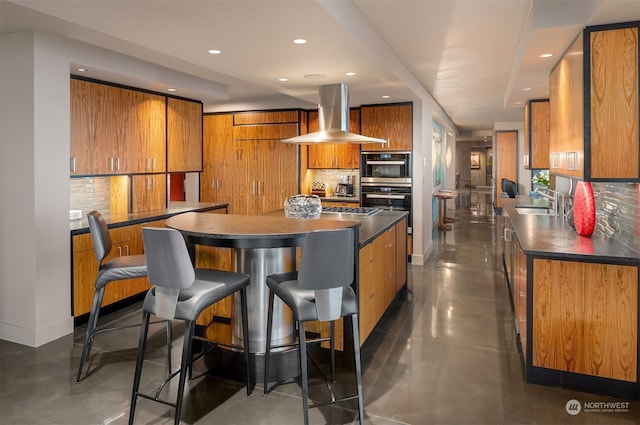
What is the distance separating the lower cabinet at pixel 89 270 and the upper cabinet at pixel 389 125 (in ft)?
12.2

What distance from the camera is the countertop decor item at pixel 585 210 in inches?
130

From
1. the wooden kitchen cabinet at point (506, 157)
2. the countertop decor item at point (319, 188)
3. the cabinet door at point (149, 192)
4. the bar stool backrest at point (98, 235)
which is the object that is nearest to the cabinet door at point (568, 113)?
the bar stool backrest at point (98, 235)

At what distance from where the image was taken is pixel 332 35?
10.3 feet

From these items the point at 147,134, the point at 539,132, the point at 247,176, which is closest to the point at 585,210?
the point at 539,132

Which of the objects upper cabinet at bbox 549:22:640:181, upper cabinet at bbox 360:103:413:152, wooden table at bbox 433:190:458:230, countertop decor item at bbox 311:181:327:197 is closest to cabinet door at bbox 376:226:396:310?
upper cabinet at bbox 549:22:640:181

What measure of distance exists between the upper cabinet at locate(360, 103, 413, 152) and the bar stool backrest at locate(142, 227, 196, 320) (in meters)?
4.80

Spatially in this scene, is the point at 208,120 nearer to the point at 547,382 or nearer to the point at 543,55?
the point at 543,55

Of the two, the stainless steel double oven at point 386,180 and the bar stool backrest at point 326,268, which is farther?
the stainless steel double oven at point 386,180

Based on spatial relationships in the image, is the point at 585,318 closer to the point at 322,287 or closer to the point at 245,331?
the point at 322,287

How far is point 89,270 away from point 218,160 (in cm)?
399

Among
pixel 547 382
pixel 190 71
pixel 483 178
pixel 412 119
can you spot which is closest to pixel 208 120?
pixel 190 71

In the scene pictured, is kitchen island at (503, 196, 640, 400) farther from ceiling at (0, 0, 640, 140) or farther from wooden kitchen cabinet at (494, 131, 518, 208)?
wooden kitchen cabinet at (494, 131, 518, 208)

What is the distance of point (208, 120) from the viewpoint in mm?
7832

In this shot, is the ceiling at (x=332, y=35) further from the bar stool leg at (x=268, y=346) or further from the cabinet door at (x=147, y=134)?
the bar stool leg at (x=268, y=346)
